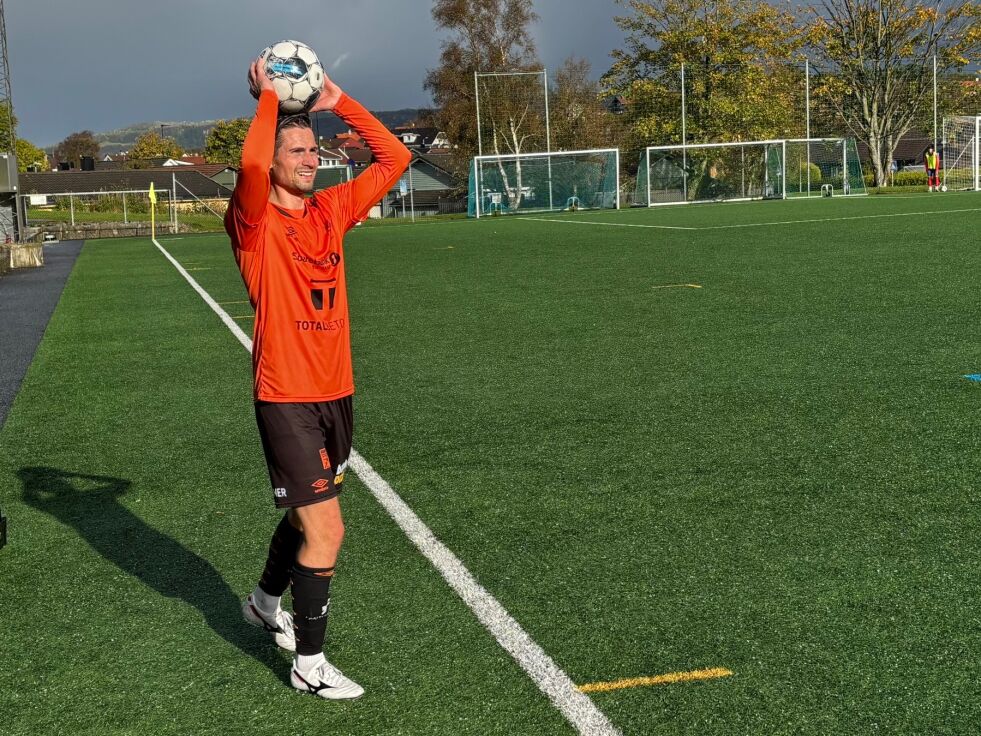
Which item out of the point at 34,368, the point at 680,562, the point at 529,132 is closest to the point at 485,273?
the point at 34,368

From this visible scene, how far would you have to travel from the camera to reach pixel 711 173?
4947 cm

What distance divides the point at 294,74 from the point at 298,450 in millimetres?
1335

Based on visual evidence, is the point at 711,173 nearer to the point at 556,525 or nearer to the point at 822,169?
the point at 822,169

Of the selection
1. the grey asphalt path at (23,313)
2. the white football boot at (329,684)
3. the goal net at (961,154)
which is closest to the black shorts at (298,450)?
the white football boot at (329,684)

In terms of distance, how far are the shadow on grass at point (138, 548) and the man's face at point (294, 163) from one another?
5.53ft

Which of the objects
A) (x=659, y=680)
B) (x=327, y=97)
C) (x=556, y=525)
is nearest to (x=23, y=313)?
(x=556, y=525)

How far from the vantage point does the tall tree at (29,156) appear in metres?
127

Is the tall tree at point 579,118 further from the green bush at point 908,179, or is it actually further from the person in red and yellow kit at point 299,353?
the person in red and yellow kit at point 299,353

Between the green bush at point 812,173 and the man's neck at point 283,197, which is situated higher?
the green bush at point 812,173

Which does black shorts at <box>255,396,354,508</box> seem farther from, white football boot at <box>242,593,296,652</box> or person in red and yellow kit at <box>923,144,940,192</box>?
person in red and yellow kit at <box>923,144,940,192</box>

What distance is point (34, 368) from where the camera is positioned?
1084cm

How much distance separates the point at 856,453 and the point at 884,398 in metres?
1.46

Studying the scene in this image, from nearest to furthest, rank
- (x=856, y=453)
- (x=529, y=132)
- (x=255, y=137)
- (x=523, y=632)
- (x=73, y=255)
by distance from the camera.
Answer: (x=255, y=137)
(x=523, y=632)
(x=856, y=453)
(x=73, y=255)
(x=529, y=132)

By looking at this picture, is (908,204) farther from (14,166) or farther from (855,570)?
(855,570)
